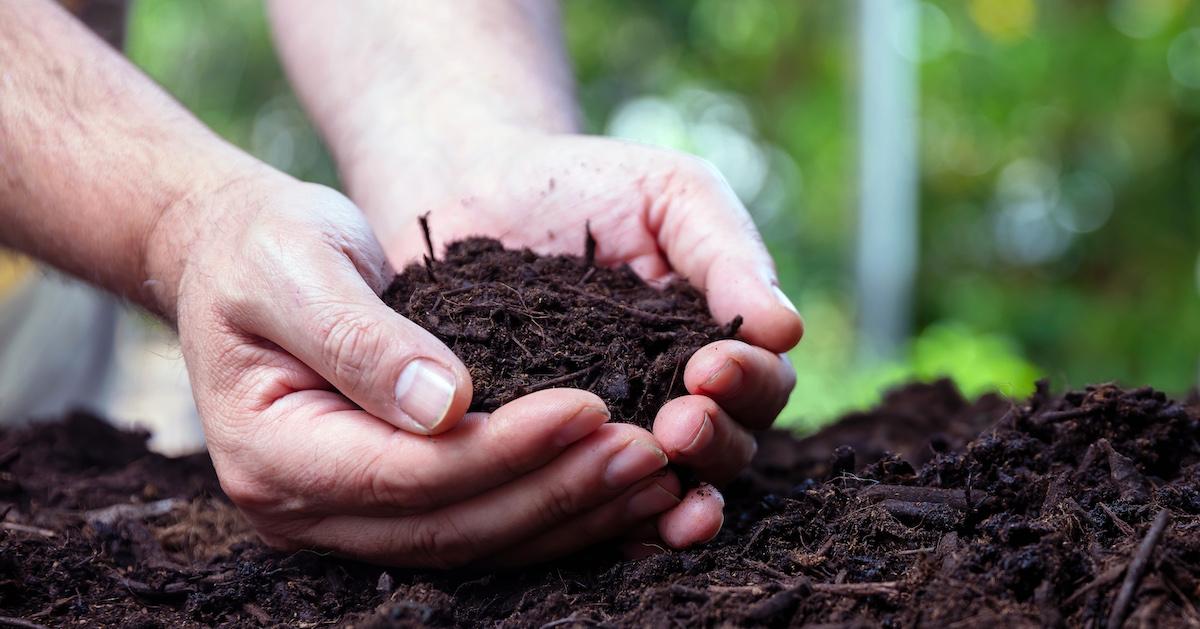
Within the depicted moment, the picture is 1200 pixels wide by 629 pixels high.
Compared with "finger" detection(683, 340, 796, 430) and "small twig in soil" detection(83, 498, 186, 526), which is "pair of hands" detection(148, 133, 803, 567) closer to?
"finger" detection(683, 340, 796, 430)

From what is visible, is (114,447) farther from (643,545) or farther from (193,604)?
(643,545)

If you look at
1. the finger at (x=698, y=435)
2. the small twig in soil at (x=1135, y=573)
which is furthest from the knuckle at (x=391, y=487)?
the small twig in soil at (x=1135, y=573)

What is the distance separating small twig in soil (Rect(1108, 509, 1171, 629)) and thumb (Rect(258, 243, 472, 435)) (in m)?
0.87

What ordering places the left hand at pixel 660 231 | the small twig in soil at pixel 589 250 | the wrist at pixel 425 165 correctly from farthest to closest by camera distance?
the wrist at pixel 425 165
the small twig in soil at pixel 589 250
the left hand at pixel 660 231

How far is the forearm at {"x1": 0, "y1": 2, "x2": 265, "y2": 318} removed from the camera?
1.70m

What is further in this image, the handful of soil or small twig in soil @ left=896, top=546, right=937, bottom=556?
the handful of soil

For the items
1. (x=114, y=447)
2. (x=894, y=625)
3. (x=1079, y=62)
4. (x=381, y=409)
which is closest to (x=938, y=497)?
(x=894, y=625)

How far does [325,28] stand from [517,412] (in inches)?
73.3

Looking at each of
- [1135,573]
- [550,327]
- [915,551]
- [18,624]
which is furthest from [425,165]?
[1135,573]

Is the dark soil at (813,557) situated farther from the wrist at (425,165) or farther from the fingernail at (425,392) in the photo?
the wrist at (425,165)

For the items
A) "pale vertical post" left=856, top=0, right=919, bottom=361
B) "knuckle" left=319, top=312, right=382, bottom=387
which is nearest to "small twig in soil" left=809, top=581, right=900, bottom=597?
"knuckle" left=319, top=312, right=382, bottom=387

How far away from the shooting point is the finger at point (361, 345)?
131 centimetres

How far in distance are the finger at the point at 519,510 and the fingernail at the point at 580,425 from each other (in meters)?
0.04

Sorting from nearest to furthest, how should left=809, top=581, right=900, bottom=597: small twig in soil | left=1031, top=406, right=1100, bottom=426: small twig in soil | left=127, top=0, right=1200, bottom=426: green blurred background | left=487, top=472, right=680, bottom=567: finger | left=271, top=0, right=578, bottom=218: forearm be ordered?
left=809, top=581, right=900, bottom=597: small twig in soil → left=487, top=472, right=680, bottom=567: finger → left=1031, top=406, right=1100, bottom=426: small twig in soil → left=271, top=0, right=578, bottom=218: forearm → left=127, top=0, right=1200, bottom=426: green blurred background
